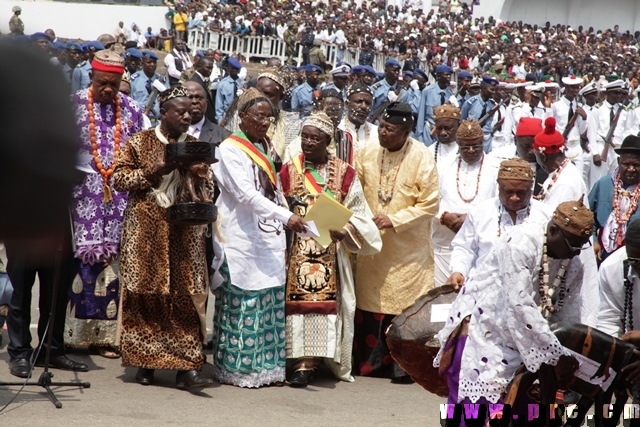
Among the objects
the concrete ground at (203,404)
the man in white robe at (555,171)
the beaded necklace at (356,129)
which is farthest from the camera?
the beaded necklace at (356,129)

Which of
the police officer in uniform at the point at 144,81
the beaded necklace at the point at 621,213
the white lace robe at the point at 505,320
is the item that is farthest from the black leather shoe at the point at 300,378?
the police officer in uniform at the point at 144,81

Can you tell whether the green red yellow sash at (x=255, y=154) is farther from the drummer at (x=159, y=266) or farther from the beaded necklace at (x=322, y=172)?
the drummer at (x=159, y=266)

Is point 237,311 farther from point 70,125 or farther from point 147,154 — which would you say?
point 70,125

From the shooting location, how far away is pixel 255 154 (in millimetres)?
6773

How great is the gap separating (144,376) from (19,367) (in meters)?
0.80

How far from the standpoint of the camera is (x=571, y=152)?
592 inches

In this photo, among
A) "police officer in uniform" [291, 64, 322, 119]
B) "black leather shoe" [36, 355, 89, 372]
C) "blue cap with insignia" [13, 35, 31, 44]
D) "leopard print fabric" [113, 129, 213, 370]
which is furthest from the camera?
"police officer in uniform" [291, 64, 322, 119]

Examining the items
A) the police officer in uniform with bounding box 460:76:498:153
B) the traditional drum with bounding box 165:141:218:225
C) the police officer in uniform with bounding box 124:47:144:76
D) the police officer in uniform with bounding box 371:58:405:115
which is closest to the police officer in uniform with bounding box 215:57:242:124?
the police officer in uniform with bounding box 124:47:144:76

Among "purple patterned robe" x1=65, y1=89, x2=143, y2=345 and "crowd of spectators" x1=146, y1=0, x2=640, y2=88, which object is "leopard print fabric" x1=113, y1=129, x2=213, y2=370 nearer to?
"purple patterned robe" x1=65, y1=89, x2=143, y2=345

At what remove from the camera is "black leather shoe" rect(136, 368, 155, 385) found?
6461 mm

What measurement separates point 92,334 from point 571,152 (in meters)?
9.75

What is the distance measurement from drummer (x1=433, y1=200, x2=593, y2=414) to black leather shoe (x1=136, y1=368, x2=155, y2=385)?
2.45 metres

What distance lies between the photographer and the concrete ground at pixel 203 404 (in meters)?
5.71

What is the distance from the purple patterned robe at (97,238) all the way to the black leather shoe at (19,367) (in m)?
0.62
